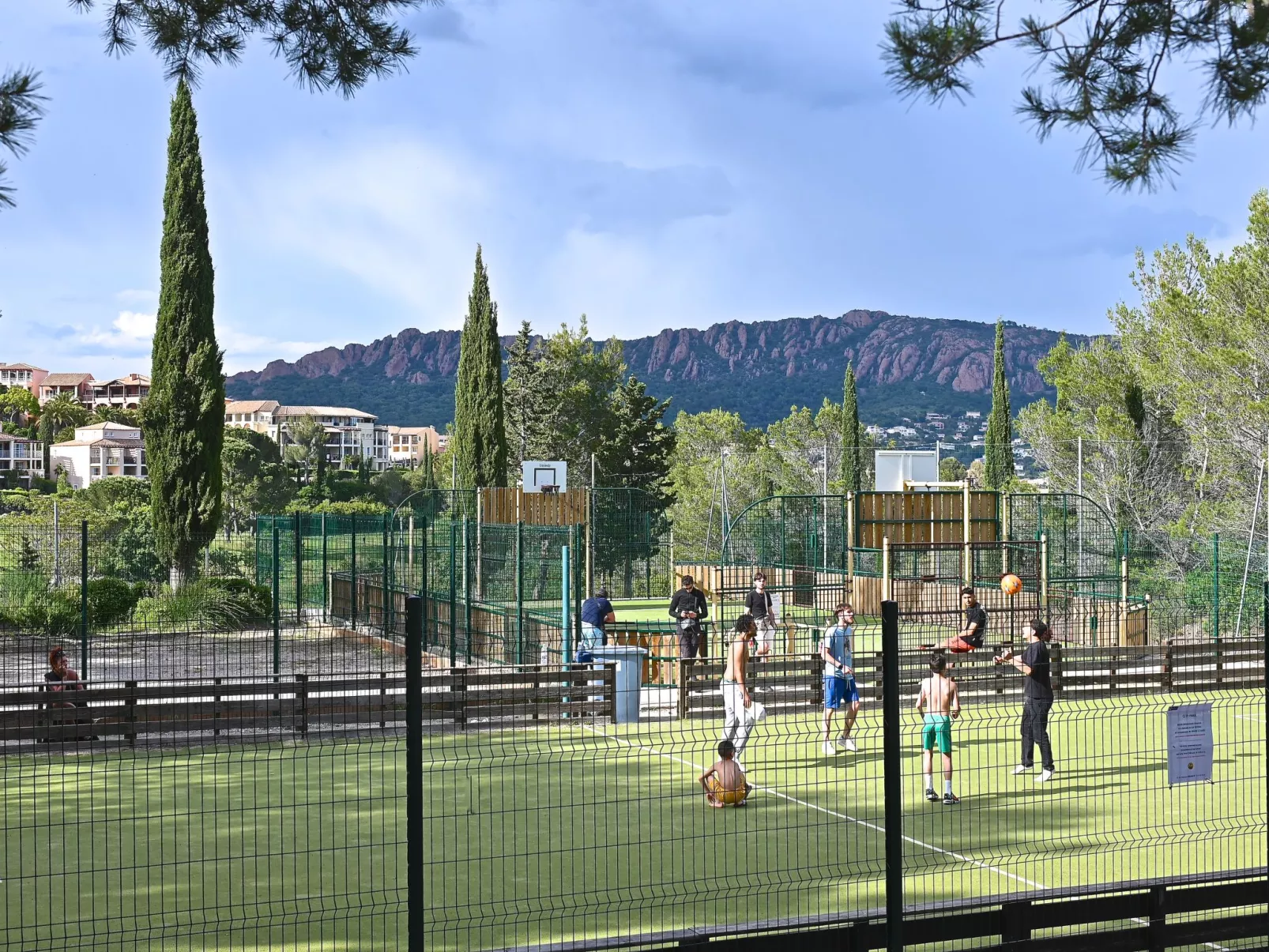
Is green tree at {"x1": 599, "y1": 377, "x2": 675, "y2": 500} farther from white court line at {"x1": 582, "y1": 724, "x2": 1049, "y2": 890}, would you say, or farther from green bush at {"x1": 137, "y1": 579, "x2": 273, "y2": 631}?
white court line at {"x1": 582, "y1": 724, "x2": 1049, "y2": 890}

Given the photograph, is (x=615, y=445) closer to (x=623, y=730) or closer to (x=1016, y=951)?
(x=623, y=730)

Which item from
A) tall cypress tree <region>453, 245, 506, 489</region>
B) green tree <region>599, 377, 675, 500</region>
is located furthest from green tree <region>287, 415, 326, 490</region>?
tall cypress tree <region>453, 245, 506, 489</region>

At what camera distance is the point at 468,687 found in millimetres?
16969

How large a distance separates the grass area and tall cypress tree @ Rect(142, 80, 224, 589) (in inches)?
751

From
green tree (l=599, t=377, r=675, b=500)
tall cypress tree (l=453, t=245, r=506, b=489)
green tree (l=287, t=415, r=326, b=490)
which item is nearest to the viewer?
tall cypress tree (l=453, t=245, r=506, b=489)

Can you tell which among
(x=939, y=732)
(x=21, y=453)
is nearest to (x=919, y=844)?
(x=939, y=732)

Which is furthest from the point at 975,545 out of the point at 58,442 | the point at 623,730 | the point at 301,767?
the point at 58,442

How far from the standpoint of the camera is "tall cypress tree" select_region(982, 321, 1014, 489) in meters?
51.3

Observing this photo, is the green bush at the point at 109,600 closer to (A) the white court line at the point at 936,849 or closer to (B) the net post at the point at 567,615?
(B) the net post at the point at 567,615

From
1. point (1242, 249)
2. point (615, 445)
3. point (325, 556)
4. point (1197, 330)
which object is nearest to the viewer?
point (325, 556)

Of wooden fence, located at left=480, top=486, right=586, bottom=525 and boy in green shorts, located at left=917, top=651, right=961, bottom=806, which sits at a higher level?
wooden fence, located at left=480, top=486, right=586, bottom=525

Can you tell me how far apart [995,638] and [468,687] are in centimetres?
1375

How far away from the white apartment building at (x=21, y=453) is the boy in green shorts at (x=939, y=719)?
165 meters

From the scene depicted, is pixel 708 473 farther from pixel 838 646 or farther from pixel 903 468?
pixel 838 646
